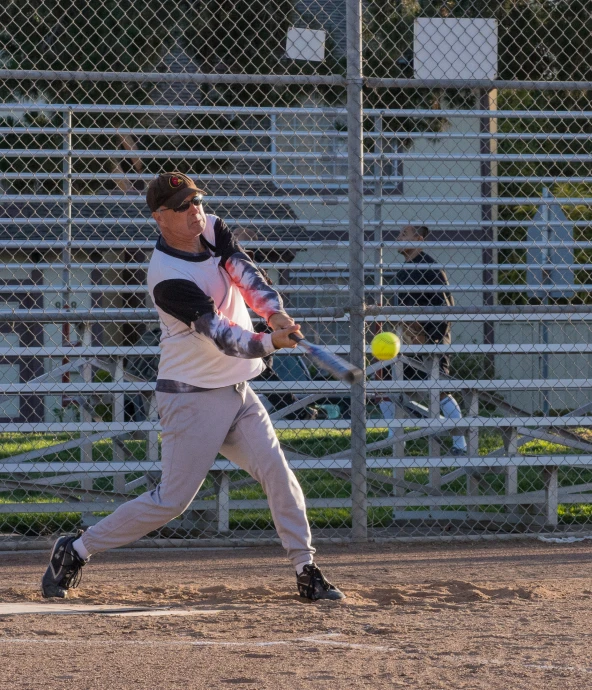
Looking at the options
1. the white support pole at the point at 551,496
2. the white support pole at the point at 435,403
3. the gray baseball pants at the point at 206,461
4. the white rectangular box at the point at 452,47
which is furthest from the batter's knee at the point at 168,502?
the white rectangular box at the point at 452,47

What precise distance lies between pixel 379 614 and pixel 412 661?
872 mm

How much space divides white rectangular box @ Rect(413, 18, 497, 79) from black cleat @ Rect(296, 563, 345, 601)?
12.0 feet

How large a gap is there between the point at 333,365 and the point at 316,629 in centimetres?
108

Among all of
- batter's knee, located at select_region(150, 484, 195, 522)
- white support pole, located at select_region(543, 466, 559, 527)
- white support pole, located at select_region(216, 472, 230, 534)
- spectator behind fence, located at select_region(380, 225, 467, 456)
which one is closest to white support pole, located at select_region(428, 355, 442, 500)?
spectator behind fence, located at select_region(380, 225, 467, 456)

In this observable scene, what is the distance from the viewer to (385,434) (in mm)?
10117

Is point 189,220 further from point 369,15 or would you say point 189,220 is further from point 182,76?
point 369,15

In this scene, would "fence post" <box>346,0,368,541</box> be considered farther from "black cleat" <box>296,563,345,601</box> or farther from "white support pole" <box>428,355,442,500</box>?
"black cleat" <box>296,563,345,601</box>

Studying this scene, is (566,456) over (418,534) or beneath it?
over

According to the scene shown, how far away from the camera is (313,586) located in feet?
16.0

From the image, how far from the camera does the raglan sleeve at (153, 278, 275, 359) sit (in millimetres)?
4441

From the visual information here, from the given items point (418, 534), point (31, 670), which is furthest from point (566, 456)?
point (31, 670)

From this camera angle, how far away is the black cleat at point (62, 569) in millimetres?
5016

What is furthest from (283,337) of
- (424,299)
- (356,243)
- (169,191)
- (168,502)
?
(424,299)

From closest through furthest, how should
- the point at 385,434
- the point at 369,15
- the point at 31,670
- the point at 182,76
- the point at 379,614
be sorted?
the point at 31,670 → the point at 379,614 → the point at 182,76 → the point at 385,434 → the point at 369,15
